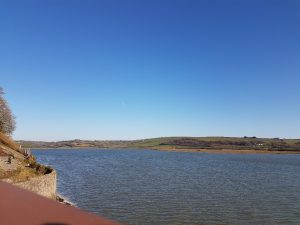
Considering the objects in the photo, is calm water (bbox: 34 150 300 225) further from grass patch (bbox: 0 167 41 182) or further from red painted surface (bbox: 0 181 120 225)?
red painted surface (bbox: 0 181 120 225)

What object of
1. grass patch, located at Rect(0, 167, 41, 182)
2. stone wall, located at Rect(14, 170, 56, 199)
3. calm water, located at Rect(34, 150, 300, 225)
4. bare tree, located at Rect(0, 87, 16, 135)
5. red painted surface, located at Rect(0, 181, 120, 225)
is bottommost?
calm water, located at Rect(34, 150, 300, 225)

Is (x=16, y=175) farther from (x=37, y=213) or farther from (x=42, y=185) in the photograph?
(x=37, y=213)

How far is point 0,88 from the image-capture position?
Result: 188ft

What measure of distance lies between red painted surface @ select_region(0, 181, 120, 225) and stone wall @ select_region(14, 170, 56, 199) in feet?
70.0

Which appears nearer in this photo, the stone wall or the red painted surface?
the red painted surface

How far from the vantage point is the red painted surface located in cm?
183

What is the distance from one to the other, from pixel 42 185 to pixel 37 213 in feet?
82.6

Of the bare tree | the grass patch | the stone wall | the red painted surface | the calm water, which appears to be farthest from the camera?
the bare tree

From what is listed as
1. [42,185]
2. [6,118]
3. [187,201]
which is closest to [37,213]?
[42,185]

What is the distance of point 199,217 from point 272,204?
34.3 feet

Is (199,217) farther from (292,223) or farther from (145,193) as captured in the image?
(145,193)

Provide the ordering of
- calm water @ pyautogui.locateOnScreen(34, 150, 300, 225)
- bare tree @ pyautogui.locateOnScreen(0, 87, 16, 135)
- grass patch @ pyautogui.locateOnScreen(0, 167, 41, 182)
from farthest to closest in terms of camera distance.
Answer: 1. bare tree @ pyautogui.locateOnScreen(0, 87, 16, 135)
2. calm water @ pyautogui.locateOnScreen(34, 150, 300, 225)
3. grass patch @ pyautogui.locateOnScreen(0, 167, 41, 182)

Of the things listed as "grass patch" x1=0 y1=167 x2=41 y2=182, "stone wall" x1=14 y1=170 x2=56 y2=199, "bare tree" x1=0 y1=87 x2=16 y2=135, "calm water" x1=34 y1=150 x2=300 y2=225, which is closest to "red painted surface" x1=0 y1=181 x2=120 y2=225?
"stone wall" x1=14 y1=170 x2=56 y2=199

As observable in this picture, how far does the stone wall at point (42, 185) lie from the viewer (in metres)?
23.0
